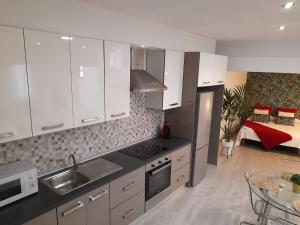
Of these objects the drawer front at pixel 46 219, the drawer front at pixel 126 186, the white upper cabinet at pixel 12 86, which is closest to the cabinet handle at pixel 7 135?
the white upper cabinet at pixel 12 86

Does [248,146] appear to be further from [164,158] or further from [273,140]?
[164,158]

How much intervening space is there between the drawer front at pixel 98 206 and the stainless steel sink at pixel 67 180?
17 centimetres

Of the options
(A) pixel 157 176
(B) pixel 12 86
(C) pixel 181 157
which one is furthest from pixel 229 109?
(B) pixel 12 86

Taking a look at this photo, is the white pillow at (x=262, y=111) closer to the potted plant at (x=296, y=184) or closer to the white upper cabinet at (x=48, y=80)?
the potted plant at (x=296, y=184)

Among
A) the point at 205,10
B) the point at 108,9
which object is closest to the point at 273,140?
the point at 205,10

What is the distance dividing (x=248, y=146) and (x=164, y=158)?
151 inches

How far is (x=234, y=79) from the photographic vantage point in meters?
5.97

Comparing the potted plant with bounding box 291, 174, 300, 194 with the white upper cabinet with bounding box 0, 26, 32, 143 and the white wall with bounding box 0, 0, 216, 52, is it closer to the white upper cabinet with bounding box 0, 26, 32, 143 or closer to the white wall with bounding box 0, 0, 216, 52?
the white wall with bounding box 0, 0, 216, 52

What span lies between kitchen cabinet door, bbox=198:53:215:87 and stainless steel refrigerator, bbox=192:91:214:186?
0.58 ft

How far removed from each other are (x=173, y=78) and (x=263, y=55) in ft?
6.00

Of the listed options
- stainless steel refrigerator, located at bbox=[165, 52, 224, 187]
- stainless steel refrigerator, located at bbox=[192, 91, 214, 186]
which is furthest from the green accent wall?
stainless steel refrigerator, located at bbox=[192, 91, 214, 186]

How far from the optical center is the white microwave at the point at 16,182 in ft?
5.32

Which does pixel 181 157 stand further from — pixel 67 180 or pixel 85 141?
pixel 67 180

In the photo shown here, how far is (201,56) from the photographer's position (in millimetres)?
3088
